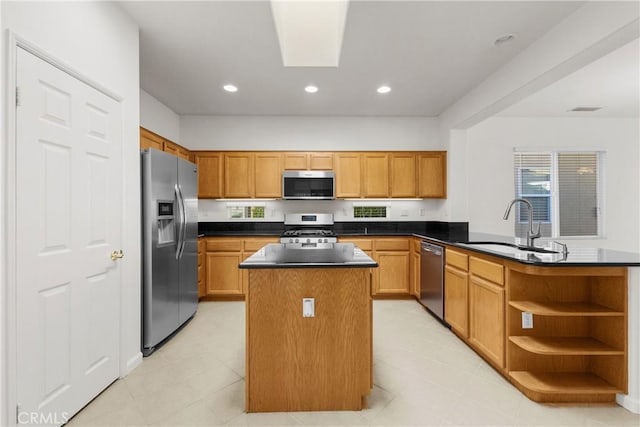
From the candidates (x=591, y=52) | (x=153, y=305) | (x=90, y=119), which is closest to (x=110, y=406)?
(x=153, y=305)

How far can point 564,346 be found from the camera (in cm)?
204

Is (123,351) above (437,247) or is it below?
below

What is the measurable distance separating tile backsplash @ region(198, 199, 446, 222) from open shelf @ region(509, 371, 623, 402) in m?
2.90

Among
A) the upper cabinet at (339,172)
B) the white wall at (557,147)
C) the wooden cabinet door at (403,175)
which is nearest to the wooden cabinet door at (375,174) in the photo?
the upper cabinet at (339,172)

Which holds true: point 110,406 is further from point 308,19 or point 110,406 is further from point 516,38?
point 516,38

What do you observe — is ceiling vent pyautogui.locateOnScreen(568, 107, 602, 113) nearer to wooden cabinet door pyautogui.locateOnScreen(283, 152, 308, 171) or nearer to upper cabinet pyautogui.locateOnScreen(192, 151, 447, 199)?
upper cabinet pyautogui.locateOnScreen(192, 151, 447, 199)

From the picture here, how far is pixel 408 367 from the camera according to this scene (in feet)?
7.90

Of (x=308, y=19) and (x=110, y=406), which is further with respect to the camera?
(x=308, y=19)

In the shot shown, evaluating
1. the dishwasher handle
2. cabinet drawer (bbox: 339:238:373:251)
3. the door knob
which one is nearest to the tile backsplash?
cabinet drawer (bbox: 339:238:373:251)

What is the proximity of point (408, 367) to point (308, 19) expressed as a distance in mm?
3385

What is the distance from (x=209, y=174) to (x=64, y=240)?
2.92 metres

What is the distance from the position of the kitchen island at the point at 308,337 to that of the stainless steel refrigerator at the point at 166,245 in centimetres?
135

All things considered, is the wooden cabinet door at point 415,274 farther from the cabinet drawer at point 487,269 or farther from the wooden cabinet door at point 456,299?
the cabinet drawer at point 487,269

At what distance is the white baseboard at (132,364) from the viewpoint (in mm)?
2262
